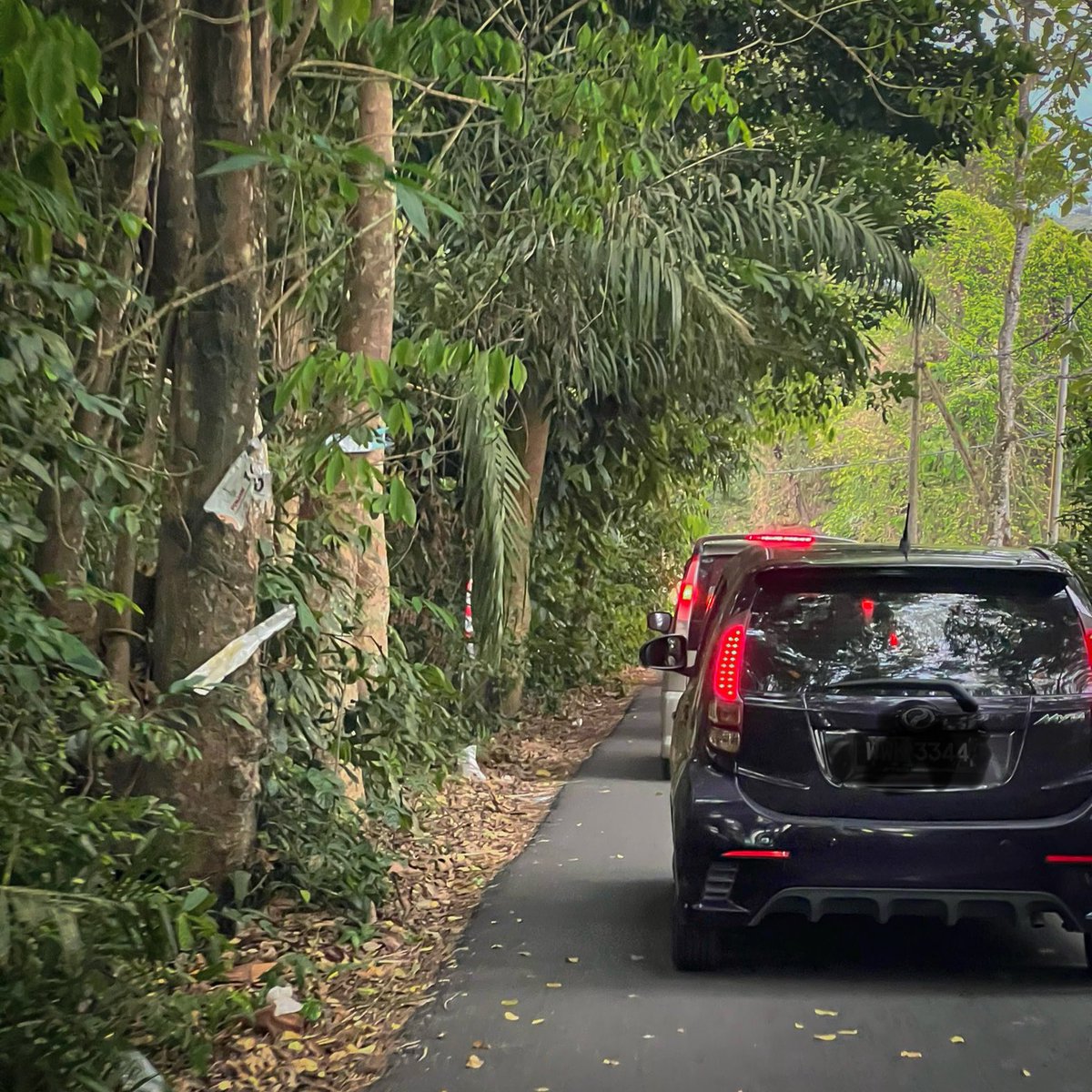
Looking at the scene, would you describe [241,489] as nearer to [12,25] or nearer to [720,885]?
[720,885]

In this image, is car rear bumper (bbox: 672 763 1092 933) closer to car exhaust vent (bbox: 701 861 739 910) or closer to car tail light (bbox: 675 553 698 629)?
car exhaust vent (bbox: 701 861 739 910)

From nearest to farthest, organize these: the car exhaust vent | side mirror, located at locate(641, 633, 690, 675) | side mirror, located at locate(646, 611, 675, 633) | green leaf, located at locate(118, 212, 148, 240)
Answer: the car exhaust vent → green leaf, located at locate(118, 212, 148, 240) → side mirror, located at locate(641, 633, 690, 675) → side mirror, located at locate(646, 611, 675, 633)

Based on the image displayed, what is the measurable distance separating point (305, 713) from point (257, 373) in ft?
5.37

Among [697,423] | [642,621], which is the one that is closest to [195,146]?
[697,423]

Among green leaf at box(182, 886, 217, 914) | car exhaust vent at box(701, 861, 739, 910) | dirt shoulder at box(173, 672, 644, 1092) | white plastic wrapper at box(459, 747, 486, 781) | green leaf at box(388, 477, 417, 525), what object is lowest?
white plastic wrapper at box(459, 747, 486, 781)

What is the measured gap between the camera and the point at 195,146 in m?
7.63

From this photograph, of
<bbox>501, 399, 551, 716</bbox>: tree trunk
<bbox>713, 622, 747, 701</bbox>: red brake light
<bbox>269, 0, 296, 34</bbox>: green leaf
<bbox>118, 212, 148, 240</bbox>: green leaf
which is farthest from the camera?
<bbox>501, 399, 551, 716</bbox>: tree trunk

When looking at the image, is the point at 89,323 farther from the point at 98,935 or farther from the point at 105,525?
the point at 98,935

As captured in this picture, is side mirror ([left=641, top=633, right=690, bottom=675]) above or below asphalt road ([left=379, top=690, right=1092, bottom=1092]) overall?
above

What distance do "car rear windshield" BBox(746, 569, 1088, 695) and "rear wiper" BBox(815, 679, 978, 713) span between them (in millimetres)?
25

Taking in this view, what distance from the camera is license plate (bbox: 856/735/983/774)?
6.57 metres

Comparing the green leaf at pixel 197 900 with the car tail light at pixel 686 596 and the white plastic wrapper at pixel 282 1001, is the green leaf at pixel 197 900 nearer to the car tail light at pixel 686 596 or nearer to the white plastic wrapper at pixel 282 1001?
the white plastic wrapper at pixel 282 1001

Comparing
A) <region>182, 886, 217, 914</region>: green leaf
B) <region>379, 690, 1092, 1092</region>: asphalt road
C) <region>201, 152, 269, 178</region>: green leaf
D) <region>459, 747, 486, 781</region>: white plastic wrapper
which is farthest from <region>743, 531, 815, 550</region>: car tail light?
<region>182, 886, 217, 914</region>: green leaf

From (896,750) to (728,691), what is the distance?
2.28 ft
